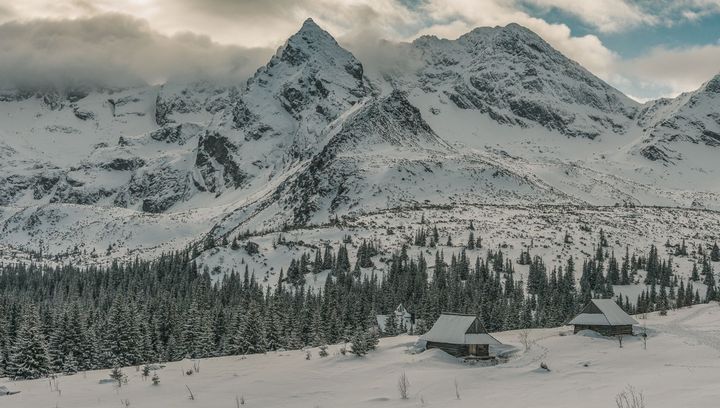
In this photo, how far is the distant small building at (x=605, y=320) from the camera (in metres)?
66.6

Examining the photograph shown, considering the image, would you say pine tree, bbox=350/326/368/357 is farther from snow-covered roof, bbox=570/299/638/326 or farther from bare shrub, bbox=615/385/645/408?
bare shrub, bbox=615/385/645/408

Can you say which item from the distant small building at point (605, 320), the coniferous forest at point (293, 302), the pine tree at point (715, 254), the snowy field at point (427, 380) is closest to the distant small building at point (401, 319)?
the coniferous forest at point (293, 302)

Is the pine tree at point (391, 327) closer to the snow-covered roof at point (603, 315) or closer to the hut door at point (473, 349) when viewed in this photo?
the snow-covered roof at point (603, 315)

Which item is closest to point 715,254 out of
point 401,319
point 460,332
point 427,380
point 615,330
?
point 401,319

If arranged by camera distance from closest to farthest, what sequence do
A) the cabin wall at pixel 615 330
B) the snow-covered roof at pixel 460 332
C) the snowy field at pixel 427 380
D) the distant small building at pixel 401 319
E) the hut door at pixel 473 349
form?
the snowy field at pixel 427 380, the hut door at pixel 473 349, the snow-covered roof at pixel 460 332, the cabin wall at pixel 615 330, the distant small building at pixel 401 319

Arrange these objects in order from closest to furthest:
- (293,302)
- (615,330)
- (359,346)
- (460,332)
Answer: (359,346) < (460,332) < (615,330) < (293,302)

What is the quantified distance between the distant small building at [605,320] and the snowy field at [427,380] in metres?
3.98

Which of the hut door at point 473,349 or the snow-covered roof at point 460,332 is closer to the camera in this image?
the hut door at point 473,349

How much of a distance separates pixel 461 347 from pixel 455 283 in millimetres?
67178

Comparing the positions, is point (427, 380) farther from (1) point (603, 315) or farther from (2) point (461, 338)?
(1) point (603, 315)

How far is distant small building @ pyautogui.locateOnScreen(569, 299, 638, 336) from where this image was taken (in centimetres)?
6656

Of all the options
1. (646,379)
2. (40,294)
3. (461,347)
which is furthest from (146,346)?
(40,294)

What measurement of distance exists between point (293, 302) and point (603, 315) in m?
57.7

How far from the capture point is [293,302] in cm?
11419
